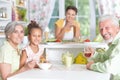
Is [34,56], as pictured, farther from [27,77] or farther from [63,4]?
[63,4]

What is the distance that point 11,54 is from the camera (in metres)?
2.12

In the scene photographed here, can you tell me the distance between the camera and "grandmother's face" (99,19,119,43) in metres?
1.97

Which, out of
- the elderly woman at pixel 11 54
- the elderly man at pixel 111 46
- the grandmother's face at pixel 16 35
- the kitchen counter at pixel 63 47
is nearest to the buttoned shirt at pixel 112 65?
the elderly man at pixel 111 46

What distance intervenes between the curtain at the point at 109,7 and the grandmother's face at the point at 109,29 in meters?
2.93

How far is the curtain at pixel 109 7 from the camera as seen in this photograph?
4844 millimetres

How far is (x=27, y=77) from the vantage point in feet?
5.57

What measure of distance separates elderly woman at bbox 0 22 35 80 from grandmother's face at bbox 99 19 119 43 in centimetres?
59

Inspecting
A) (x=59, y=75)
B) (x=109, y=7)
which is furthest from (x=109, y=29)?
(x=109, y=7)

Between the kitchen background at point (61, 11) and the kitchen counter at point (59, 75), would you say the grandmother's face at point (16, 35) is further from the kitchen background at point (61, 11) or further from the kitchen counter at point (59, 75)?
the kitchen background at point (61, 11)

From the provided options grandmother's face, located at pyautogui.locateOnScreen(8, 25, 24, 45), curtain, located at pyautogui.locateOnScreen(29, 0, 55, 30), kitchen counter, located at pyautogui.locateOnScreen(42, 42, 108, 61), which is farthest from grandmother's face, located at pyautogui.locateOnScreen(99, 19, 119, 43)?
curtain, located at pyautogui.locateOnScreen(29, 0, 55, 30)

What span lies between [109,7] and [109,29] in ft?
9.89

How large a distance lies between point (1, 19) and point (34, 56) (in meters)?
1.60

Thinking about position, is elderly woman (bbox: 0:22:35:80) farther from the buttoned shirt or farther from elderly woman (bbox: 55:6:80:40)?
elderly woman (bbox: 55:6:80:40)

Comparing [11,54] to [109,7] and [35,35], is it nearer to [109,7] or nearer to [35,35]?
[35,35]
